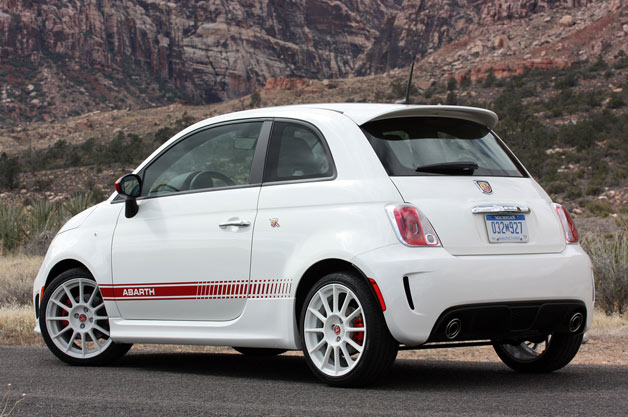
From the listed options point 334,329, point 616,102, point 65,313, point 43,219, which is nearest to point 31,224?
point 43,219

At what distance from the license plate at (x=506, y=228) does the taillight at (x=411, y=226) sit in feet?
1.39

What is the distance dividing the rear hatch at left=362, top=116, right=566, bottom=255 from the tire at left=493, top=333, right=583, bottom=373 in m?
0.84

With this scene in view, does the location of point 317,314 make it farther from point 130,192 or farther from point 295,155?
point 130,192

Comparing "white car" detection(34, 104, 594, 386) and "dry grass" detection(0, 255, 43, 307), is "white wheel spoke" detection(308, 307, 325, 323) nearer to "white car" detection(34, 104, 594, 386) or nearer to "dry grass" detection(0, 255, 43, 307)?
"white car" detection(34, 104, 594, 386)

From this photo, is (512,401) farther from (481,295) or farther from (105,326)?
(105,326)

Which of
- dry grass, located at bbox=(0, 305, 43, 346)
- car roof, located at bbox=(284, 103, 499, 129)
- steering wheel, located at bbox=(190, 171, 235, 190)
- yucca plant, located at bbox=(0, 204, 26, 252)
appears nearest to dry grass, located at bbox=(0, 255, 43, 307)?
yucca plant, located at bbox=(0, 204, 26, 252)

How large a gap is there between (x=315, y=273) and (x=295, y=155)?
2.86 feet

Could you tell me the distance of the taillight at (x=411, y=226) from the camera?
5297 millimetres

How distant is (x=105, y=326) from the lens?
7156 mm

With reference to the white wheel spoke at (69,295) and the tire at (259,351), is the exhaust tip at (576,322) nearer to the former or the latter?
the tire at (259,351)

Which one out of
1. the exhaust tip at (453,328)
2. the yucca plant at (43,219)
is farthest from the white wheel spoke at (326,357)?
the yucca plant at (43,219)

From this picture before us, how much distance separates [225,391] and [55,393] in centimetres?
104

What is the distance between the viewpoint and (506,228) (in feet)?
18.5

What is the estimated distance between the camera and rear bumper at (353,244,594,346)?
5.22 meters
